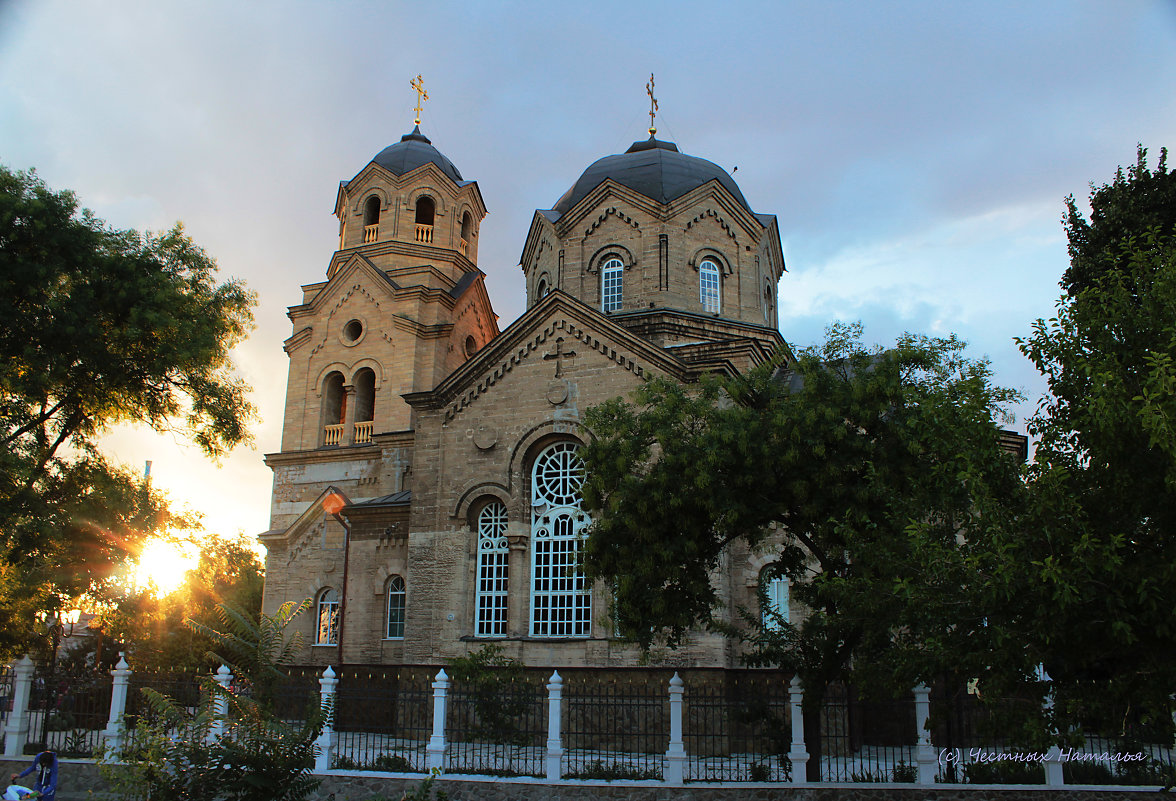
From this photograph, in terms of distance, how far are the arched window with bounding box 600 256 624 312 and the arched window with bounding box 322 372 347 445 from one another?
9258mm

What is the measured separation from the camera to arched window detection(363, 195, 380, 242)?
99.3ft

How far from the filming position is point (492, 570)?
20516 millimetres

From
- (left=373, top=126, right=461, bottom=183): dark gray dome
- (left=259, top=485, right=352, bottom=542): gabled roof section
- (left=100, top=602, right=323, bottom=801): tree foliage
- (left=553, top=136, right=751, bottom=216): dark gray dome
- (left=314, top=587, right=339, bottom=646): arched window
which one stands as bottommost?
(left=100, top=602, right=323, bottom=801): tree foliage

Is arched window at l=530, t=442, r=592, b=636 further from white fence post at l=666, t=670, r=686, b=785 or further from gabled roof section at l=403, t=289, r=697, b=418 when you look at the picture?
white fence post at l=666, t=670, r=686, b=785

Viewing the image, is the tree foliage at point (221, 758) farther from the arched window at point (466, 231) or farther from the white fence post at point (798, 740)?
the arched window at point (466, 231)

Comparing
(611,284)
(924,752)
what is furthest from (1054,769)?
(611,284)

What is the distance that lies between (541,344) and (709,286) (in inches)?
265

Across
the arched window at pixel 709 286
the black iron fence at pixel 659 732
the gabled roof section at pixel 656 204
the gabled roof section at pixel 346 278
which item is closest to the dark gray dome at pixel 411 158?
the gabled roof section at pixel 346 278

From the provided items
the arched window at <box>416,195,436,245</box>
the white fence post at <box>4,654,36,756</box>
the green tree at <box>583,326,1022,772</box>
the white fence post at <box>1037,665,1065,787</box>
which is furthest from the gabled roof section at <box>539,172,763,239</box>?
the white fence post at <box>4,654,36,756</box>

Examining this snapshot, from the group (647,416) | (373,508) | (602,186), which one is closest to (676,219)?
(602,186)

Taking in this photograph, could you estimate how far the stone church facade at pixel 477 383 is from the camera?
1997cm

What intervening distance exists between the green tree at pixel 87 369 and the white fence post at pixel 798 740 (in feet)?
45.2

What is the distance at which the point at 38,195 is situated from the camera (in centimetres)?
1819

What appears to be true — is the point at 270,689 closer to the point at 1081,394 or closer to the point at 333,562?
the point at 1081,394
